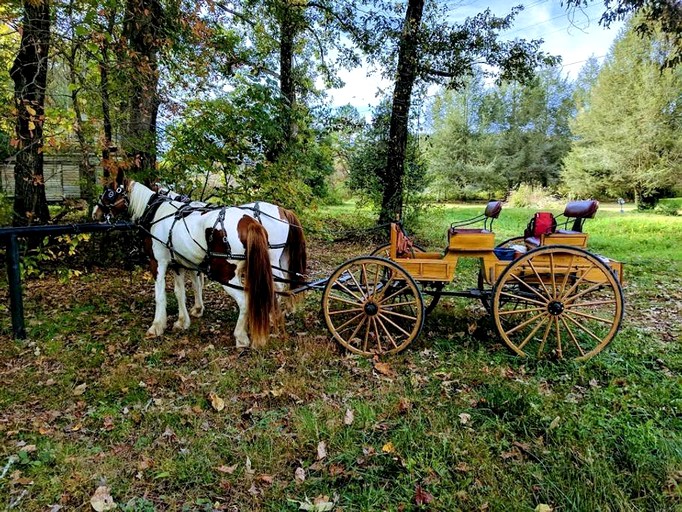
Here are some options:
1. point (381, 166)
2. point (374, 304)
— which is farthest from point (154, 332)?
point (381, 166)

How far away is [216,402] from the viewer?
317 cm

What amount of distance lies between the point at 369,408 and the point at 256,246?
1.89m

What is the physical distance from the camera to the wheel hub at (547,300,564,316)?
3.56 metres

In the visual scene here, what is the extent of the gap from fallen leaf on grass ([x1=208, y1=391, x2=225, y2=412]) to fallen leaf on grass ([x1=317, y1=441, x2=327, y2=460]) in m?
0.95

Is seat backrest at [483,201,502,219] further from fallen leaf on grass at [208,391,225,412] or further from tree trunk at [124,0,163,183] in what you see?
tree trunk at [124,0,163,183]

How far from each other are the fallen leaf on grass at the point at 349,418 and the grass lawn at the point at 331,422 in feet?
0.08

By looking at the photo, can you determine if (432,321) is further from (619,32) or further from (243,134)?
(619,32)

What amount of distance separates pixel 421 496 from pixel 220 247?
303cm

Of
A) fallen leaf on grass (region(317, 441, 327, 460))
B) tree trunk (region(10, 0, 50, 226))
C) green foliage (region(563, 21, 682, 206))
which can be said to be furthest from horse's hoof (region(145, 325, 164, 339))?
green foliage (region(563, 21, 682, 206))

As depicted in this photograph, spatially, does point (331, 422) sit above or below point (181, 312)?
below

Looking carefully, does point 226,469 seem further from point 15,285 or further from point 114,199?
point 114,199

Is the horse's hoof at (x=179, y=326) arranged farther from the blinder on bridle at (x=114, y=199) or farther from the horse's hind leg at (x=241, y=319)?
the blinder on bridle at (x=114, y=199)

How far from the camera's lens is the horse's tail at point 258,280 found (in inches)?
154

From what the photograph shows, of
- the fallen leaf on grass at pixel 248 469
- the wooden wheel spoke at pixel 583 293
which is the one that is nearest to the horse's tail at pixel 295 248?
the fallen leaf on grass at pixel 248 469
